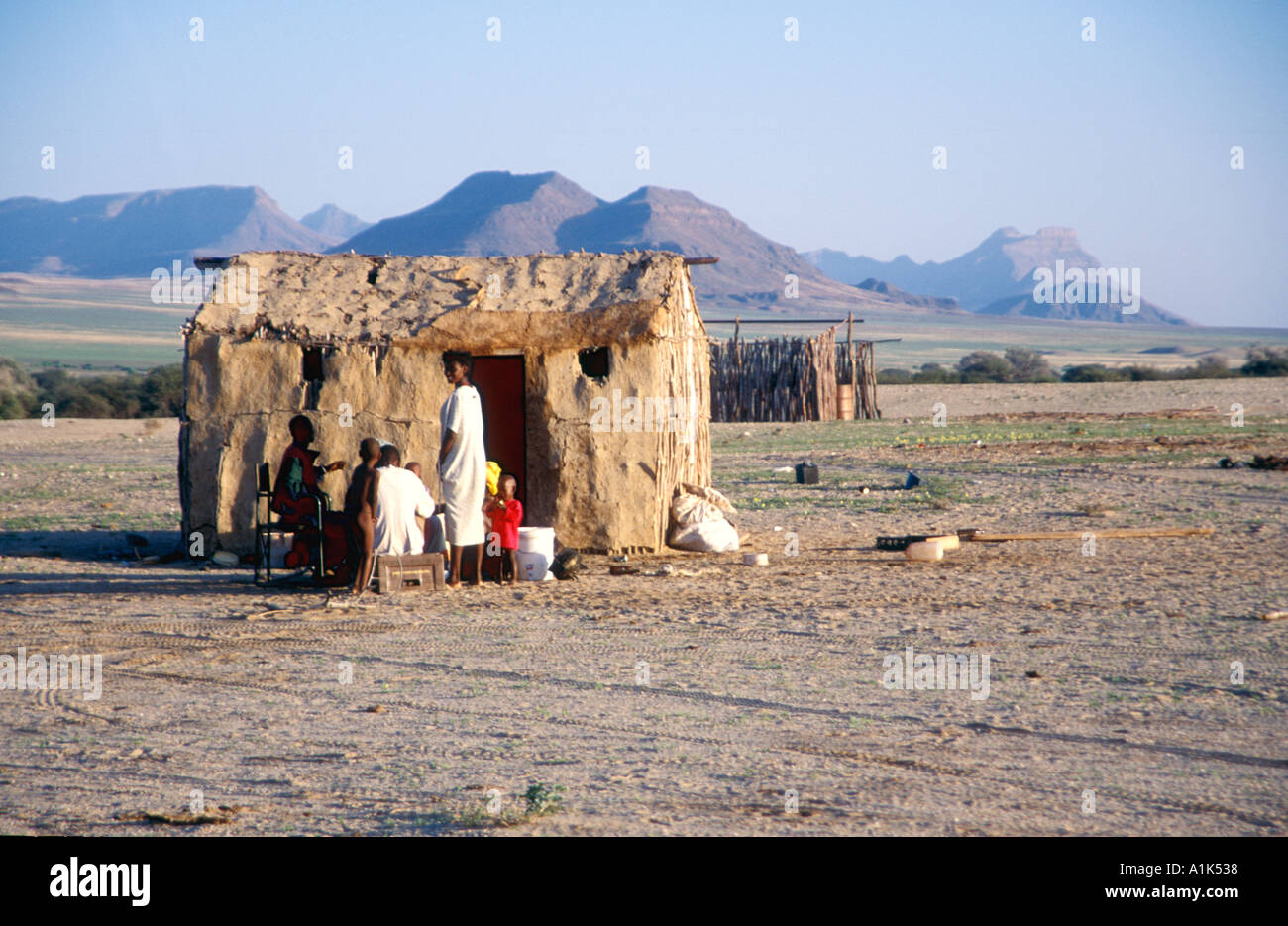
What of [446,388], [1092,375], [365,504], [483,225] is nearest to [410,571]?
[365,504]

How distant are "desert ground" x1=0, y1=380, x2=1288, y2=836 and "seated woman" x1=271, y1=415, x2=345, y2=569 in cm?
40

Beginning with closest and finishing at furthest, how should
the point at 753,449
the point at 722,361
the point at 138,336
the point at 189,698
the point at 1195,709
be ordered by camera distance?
the point at 1195,709 < the point at 189,698 < the point at 753,449 < the point at 722,361 < the point at 138,336

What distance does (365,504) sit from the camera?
29.6ft

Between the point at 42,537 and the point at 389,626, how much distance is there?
642cm

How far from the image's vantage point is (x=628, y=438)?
37.2ft

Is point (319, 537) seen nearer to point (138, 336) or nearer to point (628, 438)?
point (628, 438)

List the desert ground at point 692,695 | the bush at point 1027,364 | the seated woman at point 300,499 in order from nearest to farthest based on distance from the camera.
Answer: the desert ground at point 692,695 < the seated woman at point 300,499 < the bush at point 1027,364

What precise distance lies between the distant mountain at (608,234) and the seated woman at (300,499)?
133 metres

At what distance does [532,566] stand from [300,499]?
6.42ft

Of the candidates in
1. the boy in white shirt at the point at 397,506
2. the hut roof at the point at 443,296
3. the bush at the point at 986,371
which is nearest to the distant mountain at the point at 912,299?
the bush at the point at 986,371

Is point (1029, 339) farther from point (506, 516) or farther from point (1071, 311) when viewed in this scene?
point (506, 516)

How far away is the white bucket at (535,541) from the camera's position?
33.3 ft

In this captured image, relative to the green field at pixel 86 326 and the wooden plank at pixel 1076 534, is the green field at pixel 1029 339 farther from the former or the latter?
the wooden plank at pixel 1076 534
